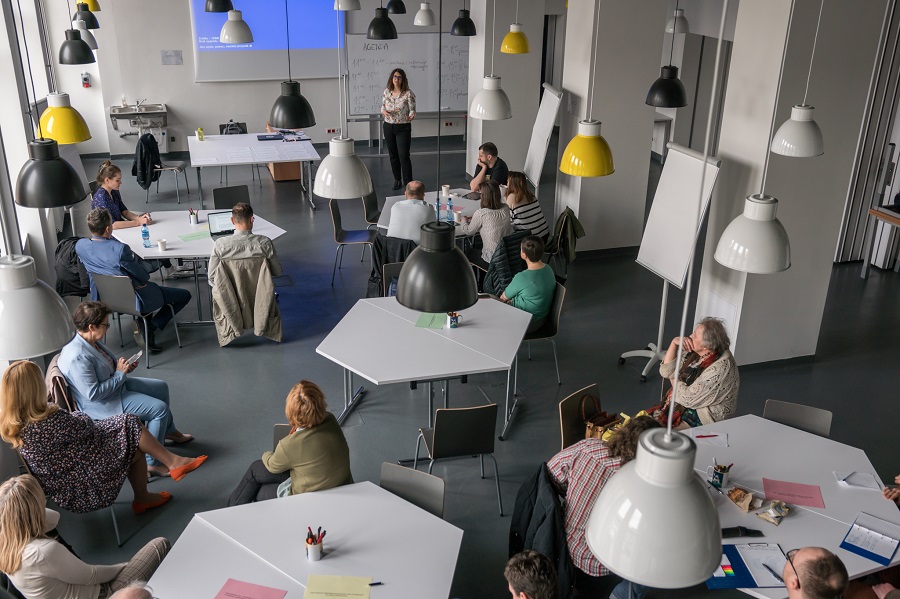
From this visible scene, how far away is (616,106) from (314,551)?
648 cm

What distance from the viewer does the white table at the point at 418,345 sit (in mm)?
5277

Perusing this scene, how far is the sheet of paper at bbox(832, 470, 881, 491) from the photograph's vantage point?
13.9 ft

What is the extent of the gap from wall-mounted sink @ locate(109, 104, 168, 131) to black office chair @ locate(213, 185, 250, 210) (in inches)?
173

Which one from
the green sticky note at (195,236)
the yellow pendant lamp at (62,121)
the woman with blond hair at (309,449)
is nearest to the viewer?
the woman with blond hair at (309,449)

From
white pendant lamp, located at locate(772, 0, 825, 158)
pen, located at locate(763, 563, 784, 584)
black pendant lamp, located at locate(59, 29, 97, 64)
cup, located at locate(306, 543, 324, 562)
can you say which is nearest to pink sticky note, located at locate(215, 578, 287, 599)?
cup, located at locate(306, 543, 324, 562)

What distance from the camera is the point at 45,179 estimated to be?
4230mm

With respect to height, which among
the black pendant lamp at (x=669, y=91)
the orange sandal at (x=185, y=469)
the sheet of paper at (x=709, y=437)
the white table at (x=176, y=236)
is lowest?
the orange sandal at (x=185, y=469)

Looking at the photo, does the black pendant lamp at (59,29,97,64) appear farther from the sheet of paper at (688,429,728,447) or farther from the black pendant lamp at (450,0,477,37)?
the sheet of paper at (688,429,728,447)

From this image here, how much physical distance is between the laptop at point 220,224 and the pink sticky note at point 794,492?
532cm

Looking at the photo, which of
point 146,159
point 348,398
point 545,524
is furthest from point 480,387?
point 146,159

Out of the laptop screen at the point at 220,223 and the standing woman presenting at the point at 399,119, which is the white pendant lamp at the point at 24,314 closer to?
the laptop screen at the point at 220,223

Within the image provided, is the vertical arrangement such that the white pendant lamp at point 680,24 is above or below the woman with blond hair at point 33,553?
above

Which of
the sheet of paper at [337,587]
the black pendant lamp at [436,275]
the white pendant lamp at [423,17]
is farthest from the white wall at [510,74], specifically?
the sheet of paper at [337,587]

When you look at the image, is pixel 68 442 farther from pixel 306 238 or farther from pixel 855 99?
pixel 855 99
